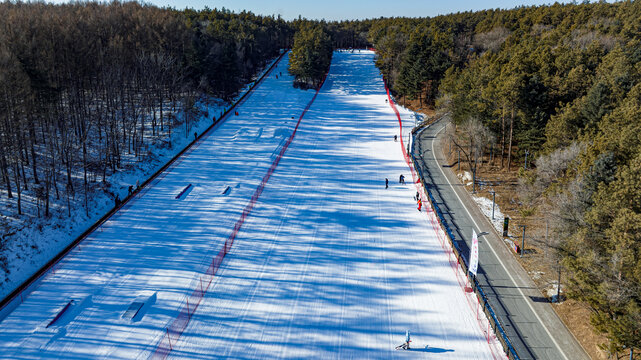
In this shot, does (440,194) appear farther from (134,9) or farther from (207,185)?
(134,9)

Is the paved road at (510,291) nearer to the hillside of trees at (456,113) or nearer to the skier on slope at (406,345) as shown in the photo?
the hillside of trees at (456,113)

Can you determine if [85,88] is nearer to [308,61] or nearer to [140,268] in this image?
[140,268]

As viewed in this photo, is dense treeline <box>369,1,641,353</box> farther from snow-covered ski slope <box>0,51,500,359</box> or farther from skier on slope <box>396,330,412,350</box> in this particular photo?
skier on slope <box>396,330,412,350</box>

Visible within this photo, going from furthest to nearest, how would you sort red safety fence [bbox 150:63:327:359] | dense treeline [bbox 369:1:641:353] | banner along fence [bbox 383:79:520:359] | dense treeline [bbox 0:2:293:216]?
dense treeline [bbox 0:2:293:216] < banner along fence [bbox 383:79:520:359] < red safety fence [bbox 150:63:327:359] < dense treeline [bbox 369:1:641:353]

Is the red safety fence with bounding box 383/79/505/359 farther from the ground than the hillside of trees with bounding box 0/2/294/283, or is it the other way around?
the hillside of trees with bounding box 0/2/294/283

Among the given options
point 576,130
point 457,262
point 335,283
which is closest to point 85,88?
point 335,283

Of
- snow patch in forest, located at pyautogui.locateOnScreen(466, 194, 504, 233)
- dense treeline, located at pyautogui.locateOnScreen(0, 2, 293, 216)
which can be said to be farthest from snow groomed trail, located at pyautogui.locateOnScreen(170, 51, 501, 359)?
dense treeline, located at pyautogui.locateOnScreen(0, 2, 293, 216)
